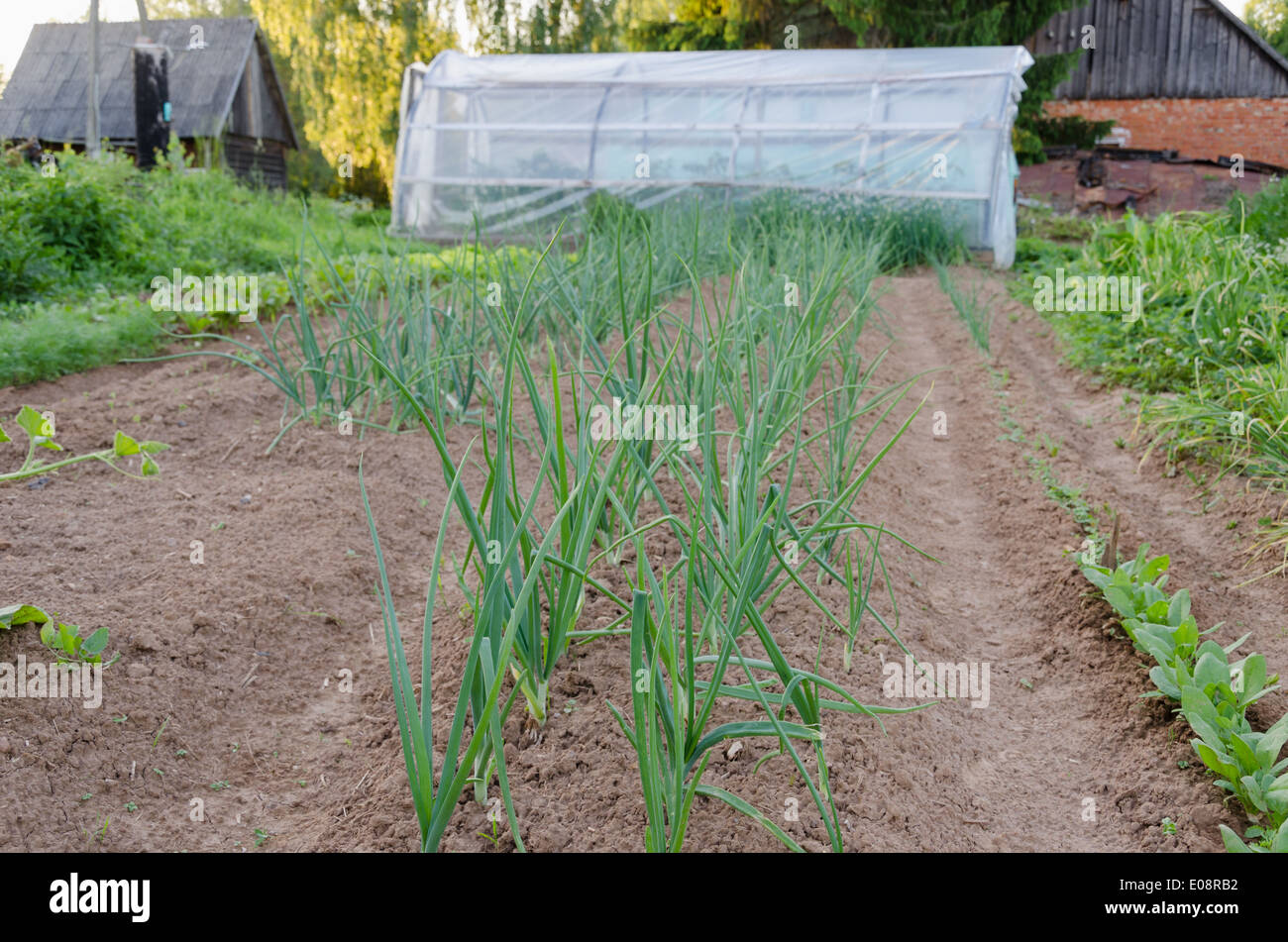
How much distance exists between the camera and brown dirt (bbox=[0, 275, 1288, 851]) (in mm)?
1414

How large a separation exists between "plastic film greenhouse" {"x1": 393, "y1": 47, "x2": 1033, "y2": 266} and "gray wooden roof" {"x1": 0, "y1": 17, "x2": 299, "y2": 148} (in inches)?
269

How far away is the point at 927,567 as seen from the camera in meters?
2.56

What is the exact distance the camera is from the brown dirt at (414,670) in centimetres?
141

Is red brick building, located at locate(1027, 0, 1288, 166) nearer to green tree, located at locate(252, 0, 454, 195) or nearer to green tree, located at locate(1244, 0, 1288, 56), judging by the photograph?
green tree, located at locate(1244, 0, 1288, 56)

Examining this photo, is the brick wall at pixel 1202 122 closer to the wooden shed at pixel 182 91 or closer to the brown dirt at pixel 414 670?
the wooden shed at pixel 182 91

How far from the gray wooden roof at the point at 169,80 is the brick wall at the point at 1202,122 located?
15.0m

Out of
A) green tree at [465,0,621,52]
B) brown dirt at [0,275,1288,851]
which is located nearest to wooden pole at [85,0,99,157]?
green tree at [465,0,621,52]

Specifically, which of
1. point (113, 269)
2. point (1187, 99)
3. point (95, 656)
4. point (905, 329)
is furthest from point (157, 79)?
point (1187, 99)

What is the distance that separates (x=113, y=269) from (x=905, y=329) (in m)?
5.05

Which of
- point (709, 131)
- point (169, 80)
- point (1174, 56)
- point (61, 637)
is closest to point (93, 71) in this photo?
point (169, 80)

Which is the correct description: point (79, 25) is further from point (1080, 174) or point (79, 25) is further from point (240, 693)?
point (240, 693)

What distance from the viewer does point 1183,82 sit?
15422mm

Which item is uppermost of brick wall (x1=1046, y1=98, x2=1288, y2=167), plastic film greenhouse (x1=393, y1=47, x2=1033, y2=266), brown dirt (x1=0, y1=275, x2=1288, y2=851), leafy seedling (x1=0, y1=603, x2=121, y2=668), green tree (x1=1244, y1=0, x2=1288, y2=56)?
green tree (x1=1244, y1=0, x2=1288, y2=56)

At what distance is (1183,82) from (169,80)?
59.7 feet
